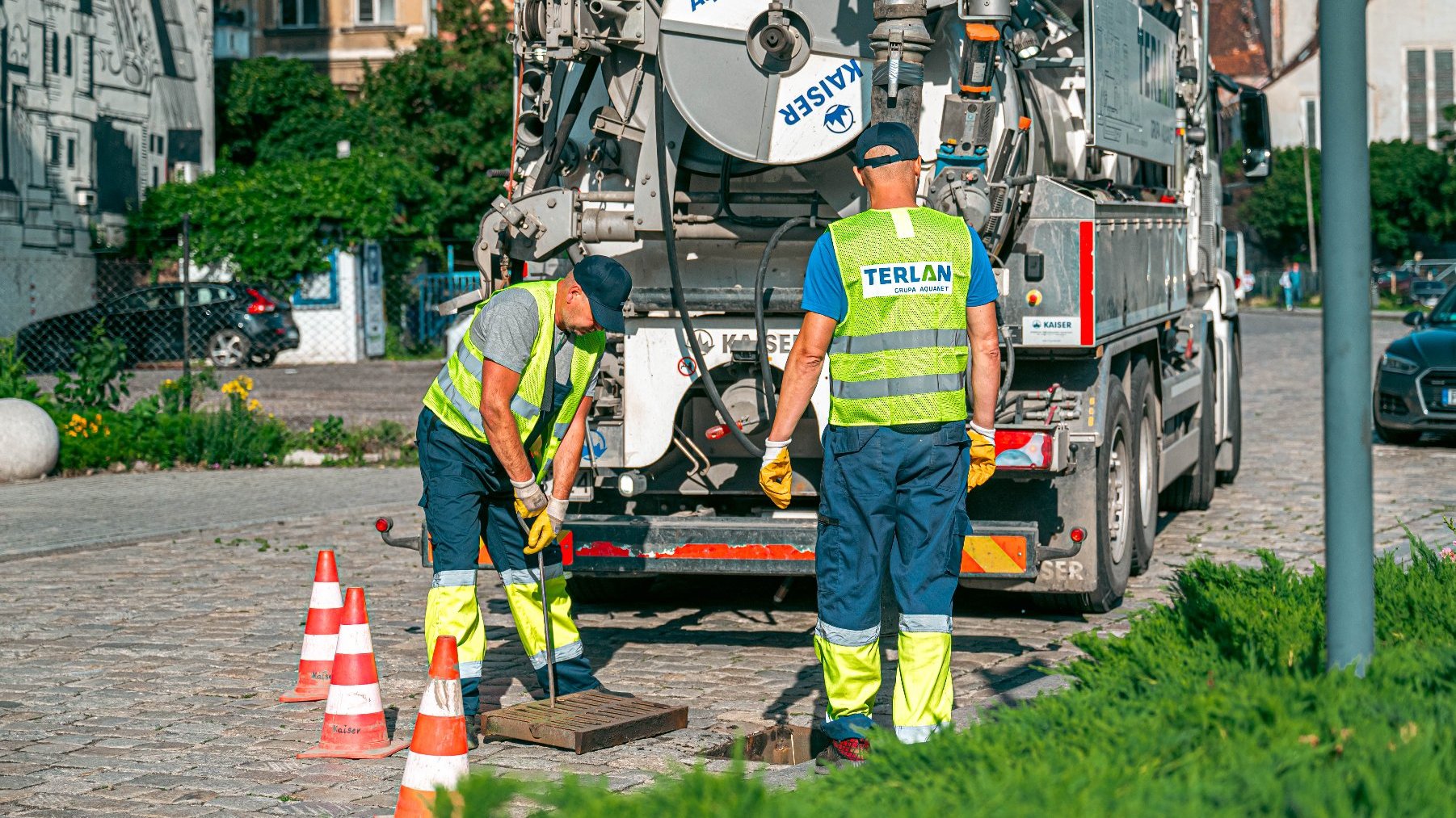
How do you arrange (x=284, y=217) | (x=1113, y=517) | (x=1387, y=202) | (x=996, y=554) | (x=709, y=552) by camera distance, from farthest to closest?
(x=1387, y=202)
(x=284, y=217)
(x=1113, y=517)
(x=709, y=552)
(x=996, y=554)

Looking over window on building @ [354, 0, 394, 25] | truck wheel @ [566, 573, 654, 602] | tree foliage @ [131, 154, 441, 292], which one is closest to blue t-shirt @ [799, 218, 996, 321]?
truck wheel @ [566, 573, 654, 602]

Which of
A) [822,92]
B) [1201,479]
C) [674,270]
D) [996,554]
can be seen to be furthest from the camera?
[1201,479]

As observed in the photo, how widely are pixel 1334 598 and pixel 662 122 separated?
444cm

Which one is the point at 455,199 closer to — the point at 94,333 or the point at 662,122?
the point at 94,333

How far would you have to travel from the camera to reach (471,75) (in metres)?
36.8

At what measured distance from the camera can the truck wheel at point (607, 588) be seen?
353 inches

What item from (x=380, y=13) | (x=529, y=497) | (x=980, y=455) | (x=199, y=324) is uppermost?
(x=380, y=13)

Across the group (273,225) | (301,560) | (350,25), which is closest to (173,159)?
(273,225)

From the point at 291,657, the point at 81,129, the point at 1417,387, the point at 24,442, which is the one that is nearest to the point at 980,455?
the point at 291,657

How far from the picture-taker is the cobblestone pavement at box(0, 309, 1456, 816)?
18.6ft

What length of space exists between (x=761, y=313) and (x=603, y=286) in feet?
5.00

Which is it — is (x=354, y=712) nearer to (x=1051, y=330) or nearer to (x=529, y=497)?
(x=529, y=497)

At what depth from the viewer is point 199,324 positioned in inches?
1059

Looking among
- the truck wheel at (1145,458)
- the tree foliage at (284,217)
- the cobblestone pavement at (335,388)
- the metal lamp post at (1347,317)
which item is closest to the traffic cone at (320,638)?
the truck wheel at (1145,458)
